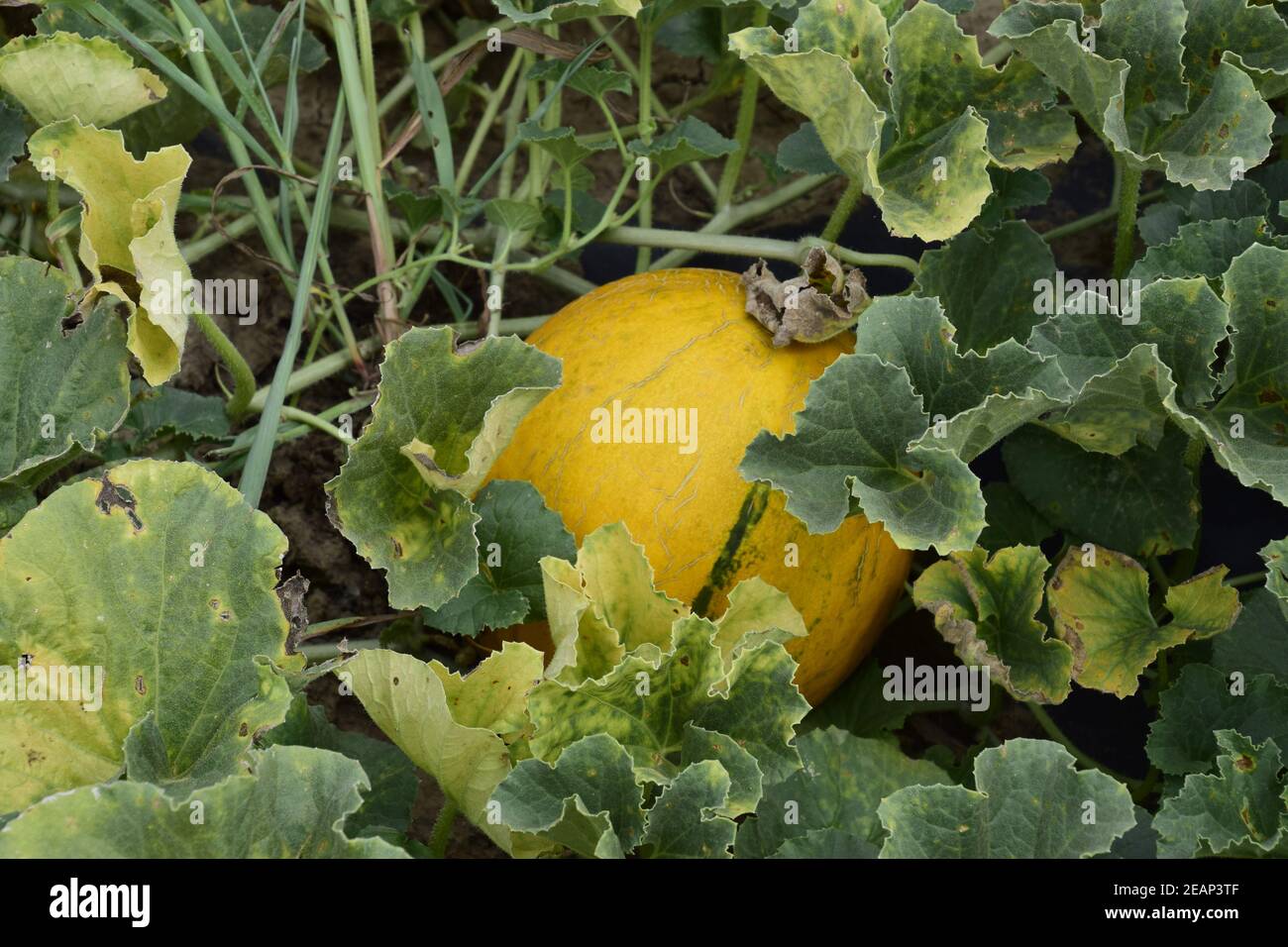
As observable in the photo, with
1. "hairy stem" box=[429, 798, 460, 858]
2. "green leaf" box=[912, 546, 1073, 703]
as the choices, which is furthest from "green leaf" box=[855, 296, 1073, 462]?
"hairy stem" box=[429, 798, 460, 858]

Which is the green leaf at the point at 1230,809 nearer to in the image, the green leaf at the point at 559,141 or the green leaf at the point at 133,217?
the green leaf at the point at 559,141

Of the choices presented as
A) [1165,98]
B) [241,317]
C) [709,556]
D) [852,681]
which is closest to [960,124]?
[1165,98]

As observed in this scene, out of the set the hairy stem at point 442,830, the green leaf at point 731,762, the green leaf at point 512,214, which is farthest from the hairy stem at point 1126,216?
the hairy stem at point 442,830

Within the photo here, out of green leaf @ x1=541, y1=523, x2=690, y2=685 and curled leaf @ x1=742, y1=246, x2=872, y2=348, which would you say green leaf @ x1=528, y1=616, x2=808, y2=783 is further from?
curled leaf @ x1=742, y1=246, x2=872, y2=348

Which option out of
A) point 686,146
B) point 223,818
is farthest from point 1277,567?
point 223,818

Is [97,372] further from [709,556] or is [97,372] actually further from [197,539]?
[709,556]

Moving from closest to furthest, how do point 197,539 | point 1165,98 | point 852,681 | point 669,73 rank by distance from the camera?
point 197,539
point 1165,98
point 852,681
point 669,73

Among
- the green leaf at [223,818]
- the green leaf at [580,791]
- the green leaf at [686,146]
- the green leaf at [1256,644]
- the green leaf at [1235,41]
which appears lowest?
the green leaf at [1256,644]
